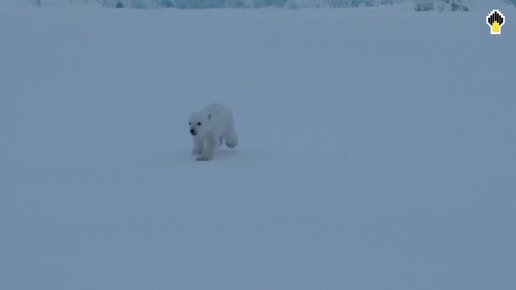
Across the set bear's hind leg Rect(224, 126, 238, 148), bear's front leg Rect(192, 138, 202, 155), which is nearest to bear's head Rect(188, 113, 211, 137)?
bear's front leg Rect(192, 138, 202, 155)

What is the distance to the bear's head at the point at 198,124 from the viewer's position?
16.9 ft

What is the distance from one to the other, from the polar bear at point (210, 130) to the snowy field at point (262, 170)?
0.43 feet

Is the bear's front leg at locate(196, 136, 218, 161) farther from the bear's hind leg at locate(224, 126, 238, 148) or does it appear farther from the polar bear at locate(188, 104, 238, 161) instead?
the bear's hind leg at locate(224, 126, 238, 148)

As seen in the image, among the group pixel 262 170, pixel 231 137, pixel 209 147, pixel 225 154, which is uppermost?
pixel 231 137

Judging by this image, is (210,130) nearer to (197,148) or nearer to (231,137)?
(197,148)

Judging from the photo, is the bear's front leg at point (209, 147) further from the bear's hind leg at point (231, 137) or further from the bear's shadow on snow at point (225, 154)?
the bear's hind leg at point (231, 137)

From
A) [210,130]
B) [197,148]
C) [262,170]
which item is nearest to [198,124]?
[210,130]

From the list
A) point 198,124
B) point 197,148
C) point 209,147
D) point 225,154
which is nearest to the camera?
point 198,124

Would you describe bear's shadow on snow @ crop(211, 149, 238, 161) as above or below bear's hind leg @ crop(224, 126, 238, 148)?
below

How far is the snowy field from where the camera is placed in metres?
3.01

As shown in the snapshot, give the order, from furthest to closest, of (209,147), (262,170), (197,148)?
(197,148) → (209,147) → (262,170)

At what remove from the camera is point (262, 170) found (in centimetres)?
479

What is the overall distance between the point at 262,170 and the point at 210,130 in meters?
0.68

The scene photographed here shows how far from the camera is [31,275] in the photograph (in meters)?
2.90
